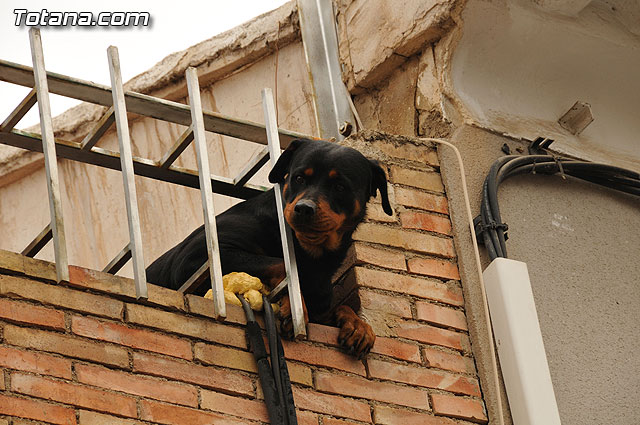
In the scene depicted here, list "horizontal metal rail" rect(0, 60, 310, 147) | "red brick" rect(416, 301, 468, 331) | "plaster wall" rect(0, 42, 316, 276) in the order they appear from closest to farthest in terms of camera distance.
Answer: "horizontal metal rail" rect(0, 60, 310, 147), "red brick" rect(416, 301, 468, 331), "plaster wall" rect(0, 42, 316, 276)

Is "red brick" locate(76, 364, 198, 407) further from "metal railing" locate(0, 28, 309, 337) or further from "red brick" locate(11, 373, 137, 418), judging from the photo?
A: "metal railing" locate(0, 28, 309, 337)

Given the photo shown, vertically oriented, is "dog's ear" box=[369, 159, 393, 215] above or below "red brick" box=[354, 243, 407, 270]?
above

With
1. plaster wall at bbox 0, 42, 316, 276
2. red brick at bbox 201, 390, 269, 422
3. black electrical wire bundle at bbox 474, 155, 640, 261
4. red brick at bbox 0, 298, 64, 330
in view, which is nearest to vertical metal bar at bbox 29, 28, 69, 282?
red brick at bbox 0, 298, 64, 330

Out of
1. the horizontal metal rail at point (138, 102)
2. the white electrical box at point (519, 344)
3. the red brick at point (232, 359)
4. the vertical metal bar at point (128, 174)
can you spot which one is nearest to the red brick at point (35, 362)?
the vertical metal bar at point (128, 174)

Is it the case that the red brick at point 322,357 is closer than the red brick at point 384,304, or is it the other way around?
the red brick at point 322,357

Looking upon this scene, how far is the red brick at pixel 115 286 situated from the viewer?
3.84 metres

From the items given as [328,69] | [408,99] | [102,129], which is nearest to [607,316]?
[408,99]

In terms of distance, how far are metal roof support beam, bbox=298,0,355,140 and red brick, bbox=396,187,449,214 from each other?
646 millimetres

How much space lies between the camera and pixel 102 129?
4.12 m

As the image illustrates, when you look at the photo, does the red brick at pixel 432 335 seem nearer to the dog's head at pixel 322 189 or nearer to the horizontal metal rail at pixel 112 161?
the dog's head at pixel 322 189

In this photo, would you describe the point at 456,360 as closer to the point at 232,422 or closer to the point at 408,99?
the point at 232,422

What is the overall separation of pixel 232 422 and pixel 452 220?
1487 mm

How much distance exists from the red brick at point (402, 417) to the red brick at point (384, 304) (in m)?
0.42

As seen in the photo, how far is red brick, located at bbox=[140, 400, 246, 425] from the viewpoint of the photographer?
3.69 meters
